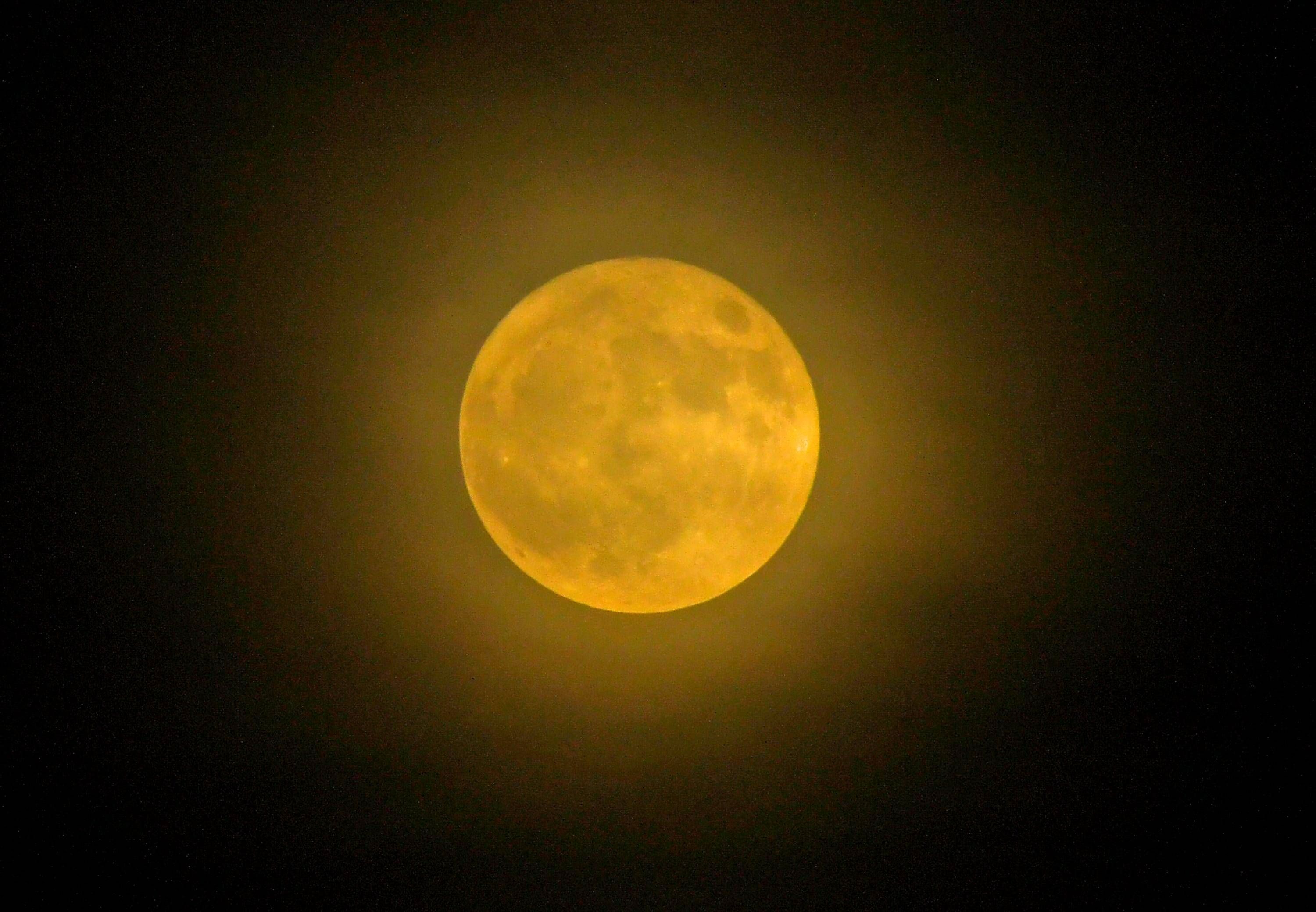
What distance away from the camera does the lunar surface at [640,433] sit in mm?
2227

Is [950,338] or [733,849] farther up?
[950,338]

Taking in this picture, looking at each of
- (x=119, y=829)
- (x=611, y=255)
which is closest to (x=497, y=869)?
(x=119, y=829)

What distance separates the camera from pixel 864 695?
9.82 ft

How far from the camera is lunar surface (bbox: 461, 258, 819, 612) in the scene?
2.23 metres

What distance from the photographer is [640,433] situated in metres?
2.21

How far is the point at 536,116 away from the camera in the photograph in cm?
271

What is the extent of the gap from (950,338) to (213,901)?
2.92m

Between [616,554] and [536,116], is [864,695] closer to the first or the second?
[616,554]

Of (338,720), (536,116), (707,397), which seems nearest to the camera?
(707,397)

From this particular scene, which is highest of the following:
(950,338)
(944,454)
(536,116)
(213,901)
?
(536,116)

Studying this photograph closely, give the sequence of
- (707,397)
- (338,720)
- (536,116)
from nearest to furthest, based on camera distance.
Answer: (707,397)
(536,116)
(338,720)

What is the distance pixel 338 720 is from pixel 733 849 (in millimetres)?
1334

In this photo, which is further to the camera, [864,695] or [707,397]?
[864,695]

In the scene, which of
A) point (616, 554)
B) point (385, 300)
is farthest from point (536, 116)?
point (616, 554)
